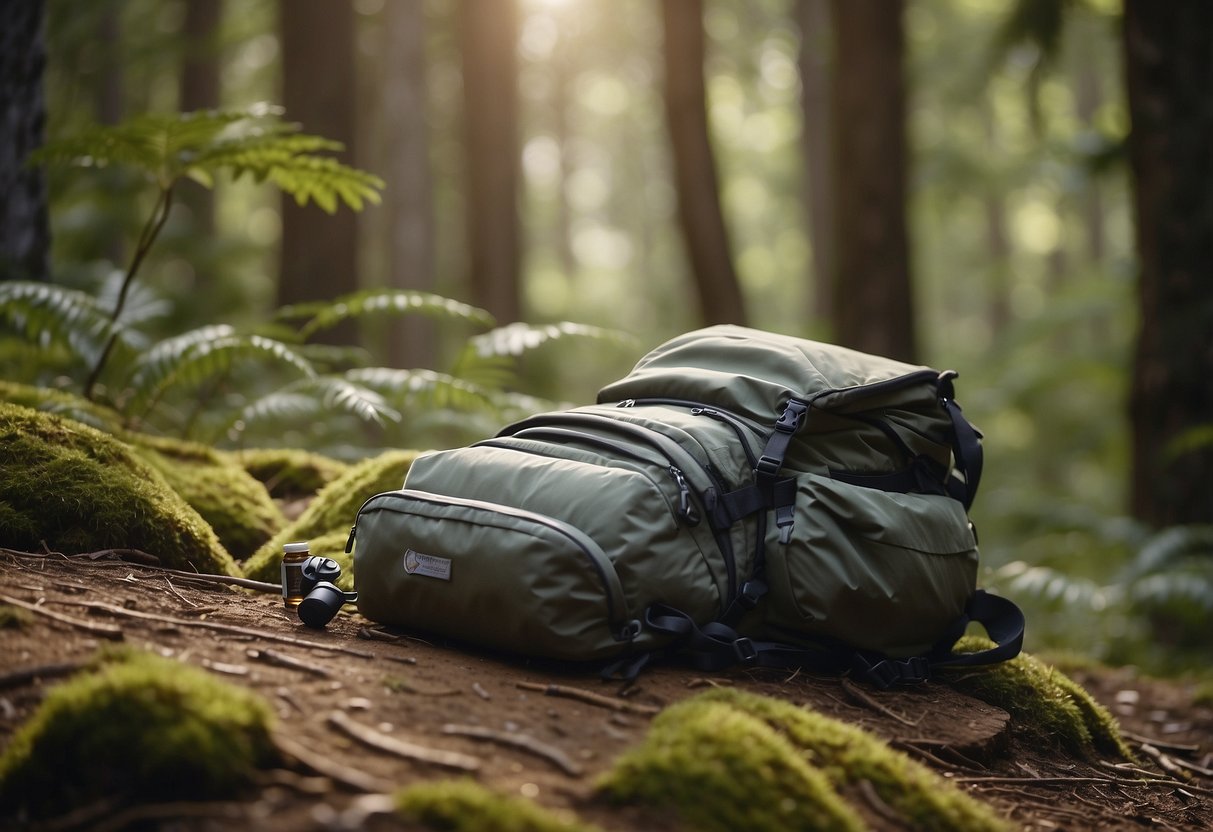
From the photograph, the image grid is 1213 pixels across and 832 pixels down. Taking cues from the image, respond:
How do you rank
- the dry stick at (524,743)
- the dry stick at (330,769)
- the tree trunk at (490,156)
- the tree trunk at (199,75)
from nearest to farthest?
the dry stick at (330,769), the dry stick at (524,743), the tree trunk at (490,156), the tree trunk at (199,75)

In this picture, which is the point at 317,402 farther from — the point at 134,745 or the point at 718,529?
the point at 134,745

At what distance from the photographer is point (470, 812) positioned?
1.77 meters

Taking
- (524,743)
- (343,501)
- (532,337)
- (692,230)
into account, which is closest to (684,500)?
(524,743)

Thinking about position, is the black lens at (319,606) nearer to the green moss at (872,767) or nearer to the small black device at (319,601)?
the small black device at (319,601)

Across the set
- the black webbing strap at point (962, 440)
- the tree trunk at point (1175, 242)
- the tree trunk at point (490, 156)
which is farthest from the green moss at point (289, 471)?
the tree trunk at point (490, 156)

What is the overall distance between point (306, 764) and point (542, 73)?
25.5 meters

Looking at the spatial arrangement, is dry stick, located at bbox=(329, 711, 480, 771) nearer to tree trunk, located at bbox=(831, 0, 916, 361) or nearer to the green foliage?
the green foliage

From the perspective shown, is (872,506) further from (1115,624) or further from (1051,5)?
(1051,5)

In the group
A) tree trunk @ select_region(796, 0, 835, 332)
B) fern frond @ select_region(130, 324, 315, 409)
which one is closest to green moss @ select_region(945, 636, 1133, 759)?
fern frond @ select_region(130, 324, 315, 409)

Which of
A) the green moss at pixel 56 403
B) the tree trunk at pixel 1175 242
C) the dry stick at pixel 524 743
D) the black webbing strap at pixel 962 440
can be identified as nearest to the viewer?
the dry stick at pixel 524 743

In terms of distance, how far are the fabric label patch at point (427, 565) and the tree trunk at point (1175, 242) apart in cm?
568

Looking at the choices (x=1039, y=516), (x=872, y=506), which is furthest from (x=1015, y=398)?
(x=872, y=506)

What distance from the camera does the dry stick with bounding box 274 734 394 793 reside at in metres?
1.85

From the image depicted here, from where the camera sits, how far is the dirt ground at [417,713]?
6.30 feet
